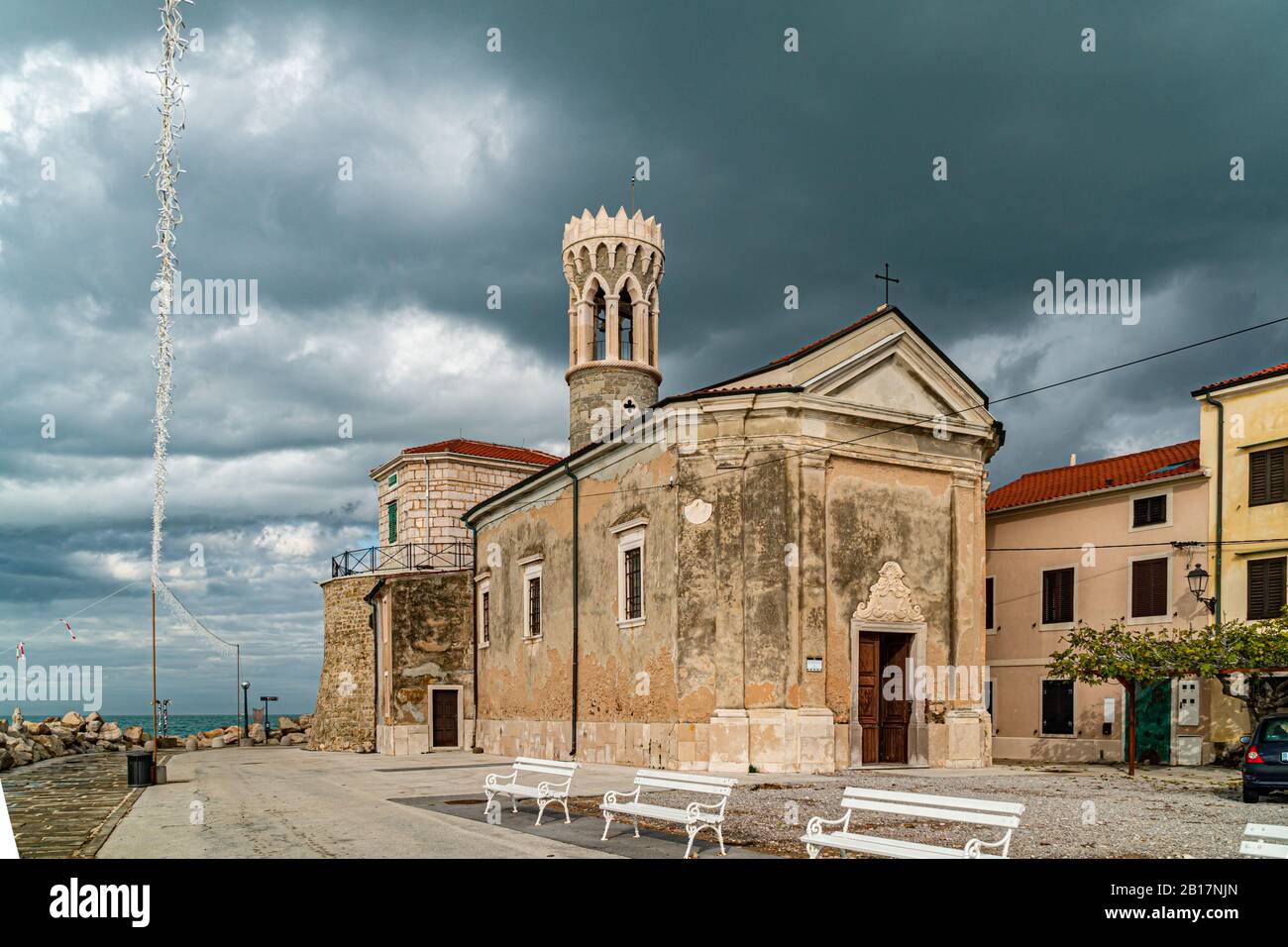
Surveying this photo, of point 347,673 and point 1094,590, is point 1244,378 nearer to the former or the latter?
point 1094,590

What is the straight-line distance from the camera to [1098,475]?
28.3 metres

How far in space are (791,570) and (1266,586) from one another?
11.4 meters

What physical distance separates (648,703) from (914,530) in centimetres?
677

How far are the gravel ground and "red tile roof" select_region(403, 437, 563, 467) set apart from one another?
2311 centimetres

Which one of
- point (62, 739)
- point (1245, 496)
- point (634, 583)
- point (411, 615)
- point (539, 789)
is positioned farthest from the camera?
point (62, 739)

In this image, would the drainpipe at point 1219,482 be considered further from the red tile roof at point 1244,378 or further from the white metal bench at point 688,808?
the white metal bench at point 688,808

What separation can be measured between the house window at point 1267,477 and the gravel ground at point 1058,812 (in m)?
6.62

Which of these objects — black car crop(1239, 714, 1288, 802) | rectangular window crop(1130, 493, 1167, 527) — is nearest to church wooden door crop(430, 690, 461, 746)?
rectangular window crop(1130, 493, 1167, 527)

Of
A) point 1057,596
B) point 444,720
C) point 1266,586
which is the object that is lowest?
point 444,720

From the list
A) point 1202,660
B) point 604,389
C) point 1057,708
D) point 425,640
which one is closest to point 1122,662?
point 1202,660
